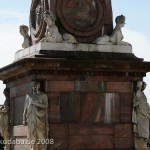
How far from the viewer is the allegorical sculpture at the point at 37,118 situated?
1477 cm

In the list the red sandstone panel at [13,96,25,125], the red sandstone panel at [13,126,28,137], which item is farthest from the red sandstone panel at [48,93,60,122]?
the red sandstone panel at [13,96,25,125]

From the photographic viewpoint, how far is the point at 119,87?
1588 centimetres

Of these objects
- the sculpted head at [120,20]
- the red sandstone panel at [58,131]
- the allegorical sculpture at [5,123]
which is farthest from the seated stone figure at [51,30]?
the allegorical sculpture at [5,123]

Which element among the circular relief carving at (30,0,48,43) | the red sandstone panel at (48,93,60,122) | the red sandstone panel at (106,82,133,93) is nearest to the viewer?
the red sandstone panel at (48,93,60,122)

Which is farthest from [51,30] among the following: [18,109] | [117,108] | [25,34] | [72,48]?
[117,108]

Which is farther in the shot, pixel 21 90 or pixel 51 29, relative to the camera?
pixel 21 90

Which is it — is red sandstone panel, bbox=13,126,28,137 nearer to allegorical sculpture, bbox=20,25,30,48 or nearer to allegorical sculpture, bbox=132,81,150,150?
allegorical sculpture, bbox=20,25,30,48

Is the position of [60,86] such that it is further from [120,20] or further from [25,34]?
[25,34]

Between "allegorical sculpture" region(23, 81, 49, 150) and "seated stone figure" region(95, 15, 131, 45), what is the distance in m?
2.53

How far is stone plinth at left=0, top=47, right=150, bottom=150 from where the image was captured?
15.0 meters

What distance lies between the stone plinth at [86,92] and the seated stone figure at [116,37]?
0.41 m

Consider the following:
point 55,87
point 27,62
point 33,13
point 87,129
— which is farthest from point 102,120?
point 33,13

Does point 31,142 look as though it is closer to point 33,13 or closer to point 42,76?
point 42,76

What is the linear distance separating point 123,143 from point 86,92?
1.82 meters
